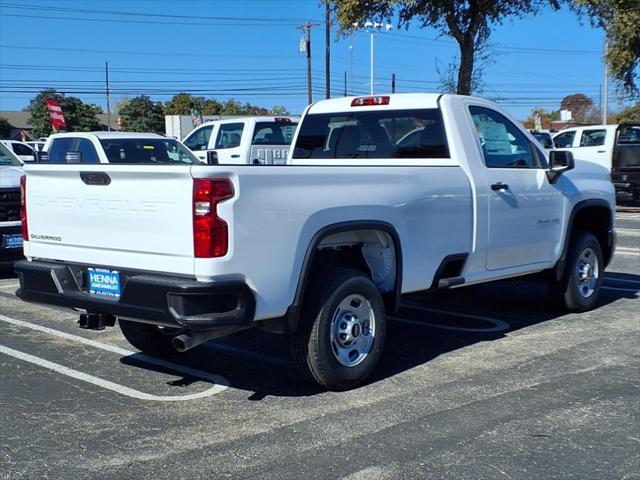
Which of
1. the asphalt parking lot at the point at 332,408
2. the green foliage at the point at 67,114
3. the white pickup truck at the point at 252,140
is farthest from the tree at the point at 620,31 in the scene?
the green foliage at the point at 67,114

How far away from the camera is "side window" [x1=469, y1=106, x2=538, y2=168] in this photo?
6.57 m

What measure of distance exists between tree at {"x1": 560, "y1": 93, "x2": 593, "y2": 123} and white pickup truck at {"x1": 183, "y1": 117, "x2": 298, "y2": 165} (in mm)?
73315

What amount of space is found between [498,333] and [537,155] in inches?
68.2

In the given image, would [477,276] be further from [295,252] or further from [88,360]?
[88,360]

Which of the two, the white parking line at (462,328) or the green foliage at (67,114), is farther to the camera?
the green foliage at (67,114)

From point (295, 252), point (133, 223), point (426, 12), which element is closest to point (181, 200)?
point (133, 223)

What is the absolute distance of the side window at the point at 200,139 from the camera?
18.3 metres

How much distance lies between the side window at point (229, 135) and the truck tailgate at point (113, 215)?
39.5 feet

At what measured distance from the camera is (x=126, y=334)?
625 cm

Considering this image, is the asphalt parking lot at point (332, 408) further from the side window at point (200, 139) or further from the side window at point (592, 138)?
the side window at point (592, 138)

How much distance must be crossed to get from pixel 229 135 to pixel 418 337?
37.3 feet

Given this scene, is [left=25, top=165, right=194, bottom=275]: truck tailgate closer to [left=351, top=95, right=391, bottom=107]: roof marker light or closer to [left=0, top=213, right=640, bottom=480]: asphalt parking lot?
[left=0, top=213, right=640, bottom=480]: asphalt parking lot

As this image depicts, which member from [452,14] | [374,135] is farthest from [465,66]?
[374,135]

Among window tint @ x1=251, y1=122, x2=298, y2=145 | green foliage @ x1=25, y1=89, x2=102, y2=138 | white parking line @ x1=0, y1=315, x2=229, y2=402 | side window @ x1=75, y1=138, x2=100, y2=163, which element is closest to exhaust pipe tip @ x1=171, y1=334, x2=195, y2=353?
white parking line @ x1=0, y1=315, x2=229, y2=402
